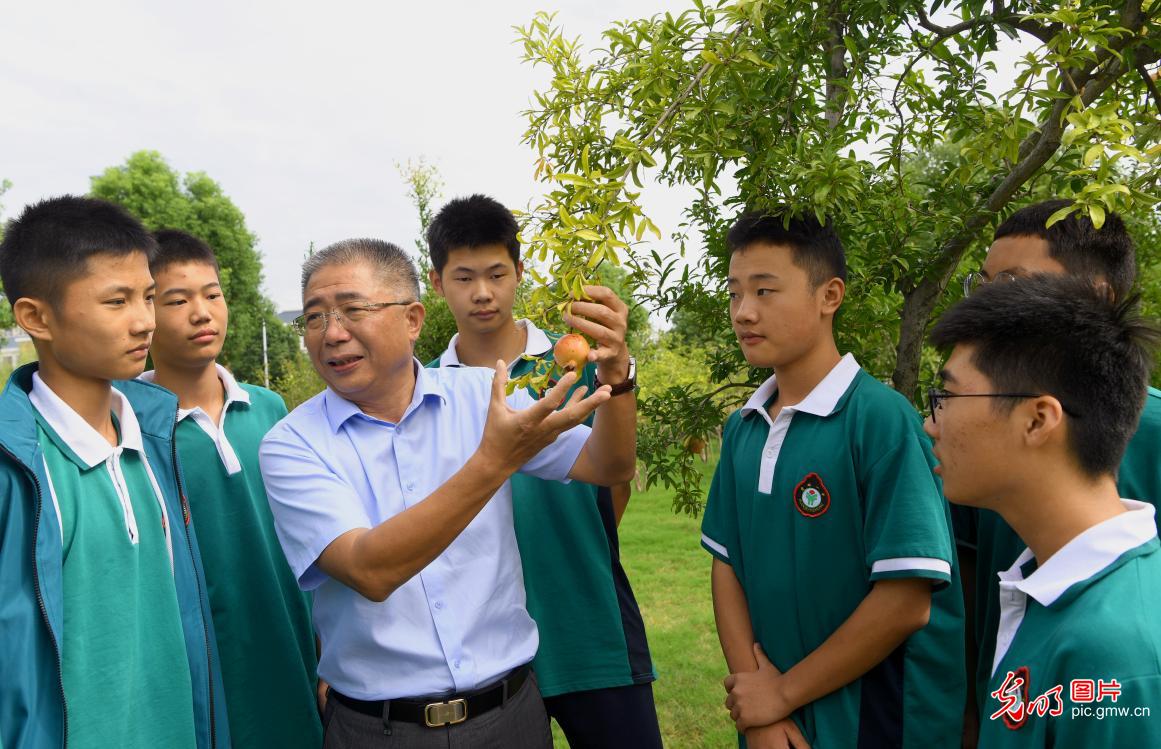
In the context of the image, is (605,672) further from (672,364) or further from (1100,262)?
(672,364)

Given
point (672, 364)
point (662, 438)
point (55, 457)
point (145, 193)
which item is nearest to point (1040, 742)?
point (662, 438)

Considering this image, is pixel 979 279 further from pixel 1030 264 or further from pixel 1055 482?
pixel 1055 482

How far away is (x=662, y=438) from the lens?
11.9ft

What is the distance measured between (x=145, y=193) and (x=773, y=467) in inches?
1429

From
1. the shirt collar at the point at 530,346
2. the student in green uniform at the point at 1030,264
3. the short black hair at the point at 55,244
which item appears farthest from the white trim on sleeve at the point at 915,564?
the short black hair at the point at 55,244

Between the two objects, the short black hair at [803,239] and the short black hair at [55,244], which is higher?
the short black hair at [55,244]

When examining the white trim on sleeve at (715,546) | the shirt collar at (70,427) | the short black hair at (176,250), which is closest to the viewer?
the shirt collar at (70,427)

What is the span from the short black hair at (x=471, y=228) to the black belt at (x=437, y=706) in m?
1.94

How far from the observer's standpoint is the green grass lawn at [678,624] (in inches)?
218

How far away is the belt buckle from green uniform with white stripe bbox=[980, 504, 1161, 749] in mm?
1325

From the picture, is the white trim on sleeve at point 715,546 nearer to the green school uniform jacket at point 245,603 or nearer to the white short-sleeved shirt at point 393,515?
the white short-sleeved shirt at point 393,515

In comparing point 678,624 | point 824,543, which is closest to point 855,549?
point 824,543

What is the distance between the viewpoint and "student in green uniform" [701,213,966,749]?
7.59ft

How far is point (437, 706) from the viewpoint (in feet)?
7.44
